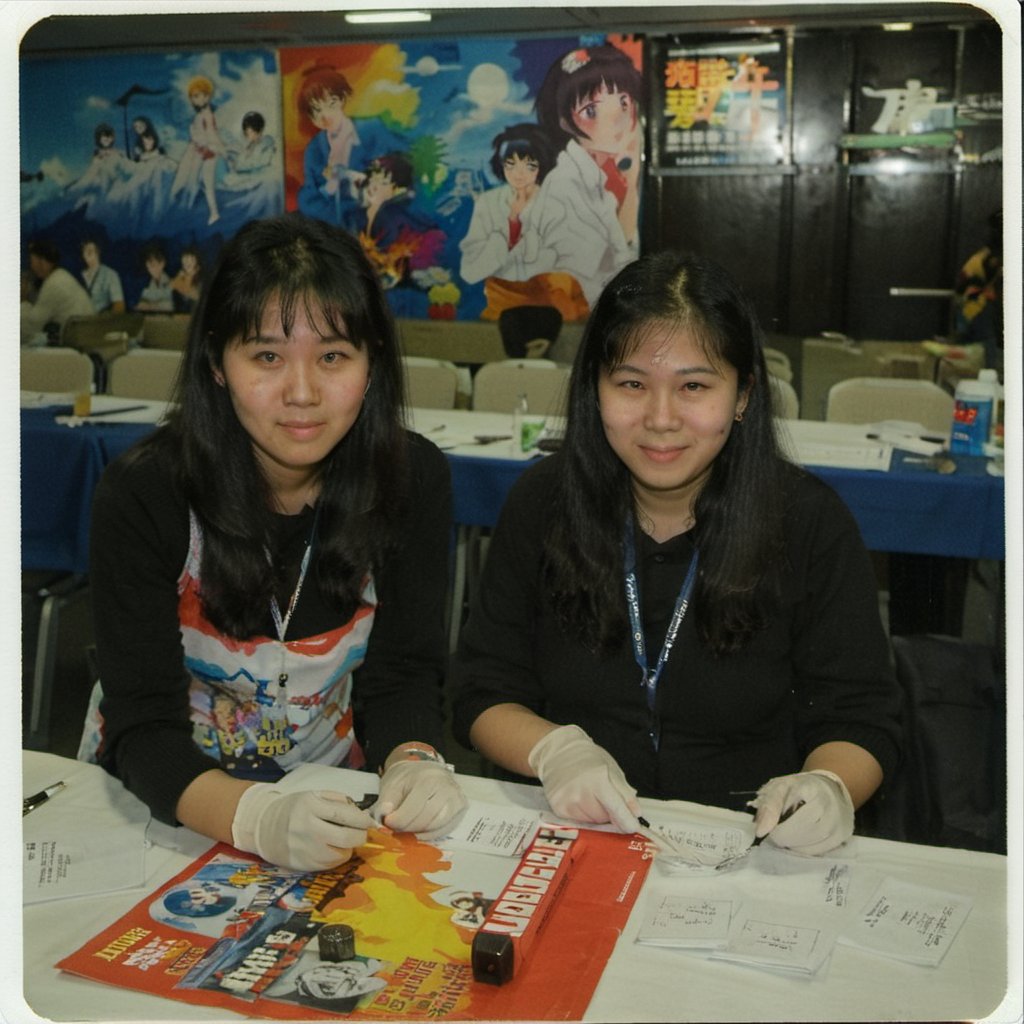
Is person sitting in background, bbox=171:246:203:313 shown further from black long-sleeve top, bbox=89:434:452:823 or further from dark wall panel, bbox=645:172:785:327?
black long-sleeve top, bbox=89:434:452:823

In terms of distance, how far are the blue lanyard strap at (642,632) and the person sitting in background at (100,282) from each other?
570 cm

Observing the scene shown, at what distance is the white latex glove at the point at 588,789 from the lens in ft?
3.83

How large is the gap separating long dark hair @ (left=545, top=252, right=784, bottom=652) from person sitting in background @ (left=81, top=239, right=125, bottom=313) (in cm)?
558

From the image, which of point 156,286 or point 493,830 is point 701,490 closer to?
point 493,830

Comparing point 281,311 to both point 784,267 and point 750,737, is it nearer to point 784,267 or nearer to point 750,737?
point 750,737

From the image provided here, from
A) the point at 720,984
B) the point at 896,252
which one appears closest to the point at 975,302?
the point at 896,252

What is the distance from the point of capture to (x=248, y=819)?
1127 mm

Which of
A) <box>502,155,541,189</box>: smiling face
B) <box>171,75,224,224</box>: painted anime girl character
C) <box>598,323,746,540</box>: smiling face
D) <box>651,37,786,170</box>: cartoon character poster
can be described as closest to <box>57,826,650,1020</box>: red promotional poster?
<box>598,323,746,540</box>: smiling face

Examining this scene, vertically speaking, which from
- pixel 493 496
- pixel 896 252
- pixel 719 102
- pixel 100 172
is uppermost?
pixel 719 102

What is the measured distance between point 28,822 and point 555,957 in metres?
0.62

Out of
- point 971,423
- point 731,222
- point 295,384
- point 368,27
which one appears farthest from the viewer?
point 731,222

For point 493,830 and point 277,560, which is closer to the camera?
point 493,830

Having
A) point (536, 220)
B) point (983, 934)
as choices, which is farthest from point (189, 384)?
point (536, 220)

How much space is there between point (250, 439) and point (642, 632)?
Result: 58cm
